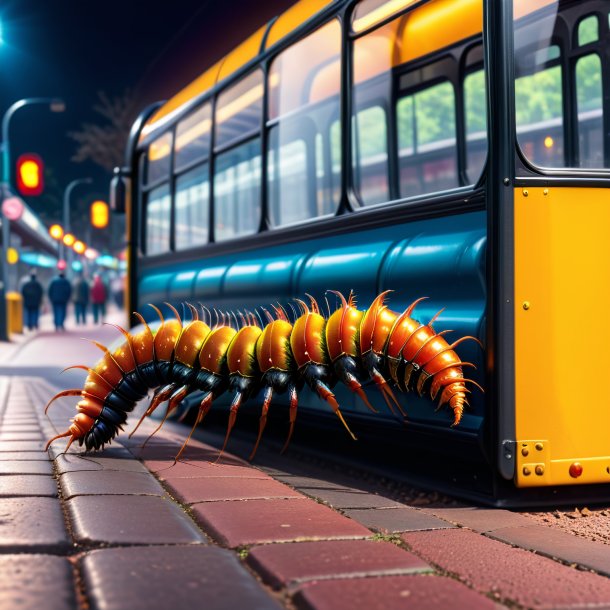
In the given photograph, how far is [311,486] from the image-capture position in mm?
4711

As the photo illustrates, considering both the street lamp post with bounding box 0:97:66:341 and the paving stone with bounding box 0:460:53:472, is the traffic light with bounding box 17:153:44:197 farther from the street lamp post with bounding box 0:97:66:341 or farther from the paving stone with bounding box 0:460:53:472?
the paving stone with bounding box 0:460:53:472

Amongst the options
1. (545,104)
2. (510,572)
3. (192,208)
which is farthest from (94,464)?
→ (192,208)

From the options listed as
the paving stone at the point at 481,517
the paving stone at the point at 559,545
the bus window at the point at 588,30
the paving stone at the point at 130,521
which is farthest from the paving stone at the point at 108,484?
the bus window at the point at 588,30

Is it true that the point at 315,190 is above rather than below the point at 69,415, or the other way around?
above

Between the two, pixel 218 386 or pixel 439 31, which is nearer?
pixel 218 386

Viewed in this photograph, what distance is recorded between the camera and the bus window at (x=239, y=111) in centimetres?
659

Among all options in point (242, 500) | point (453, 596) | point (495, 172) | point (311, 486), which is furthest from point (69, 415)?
point (453, 596)

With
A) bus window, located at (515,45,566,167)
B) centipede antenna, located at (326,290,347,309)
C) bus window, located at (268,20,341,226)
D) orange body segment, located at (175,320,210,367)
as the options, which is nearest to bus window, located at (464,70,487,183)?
bus window, located at (515,45,566,167)

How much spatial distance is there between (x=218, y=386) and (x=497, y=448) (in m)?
1.68

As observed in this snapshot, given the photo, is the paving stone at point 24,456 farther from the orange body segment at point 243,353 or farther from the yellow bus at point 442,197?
the yellow bus at point 442,197

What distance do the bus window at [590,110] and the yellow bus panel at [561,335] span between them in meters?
0.94

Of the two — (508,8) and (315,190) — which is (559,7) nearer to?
(508,8)

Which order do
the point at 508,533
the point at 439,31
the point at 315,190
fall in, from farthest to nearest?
the point at 315,190 → the point at 439,31 → the point at 508,533

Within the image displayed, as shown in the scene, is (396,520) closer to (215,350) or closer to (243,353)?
(243,353)
